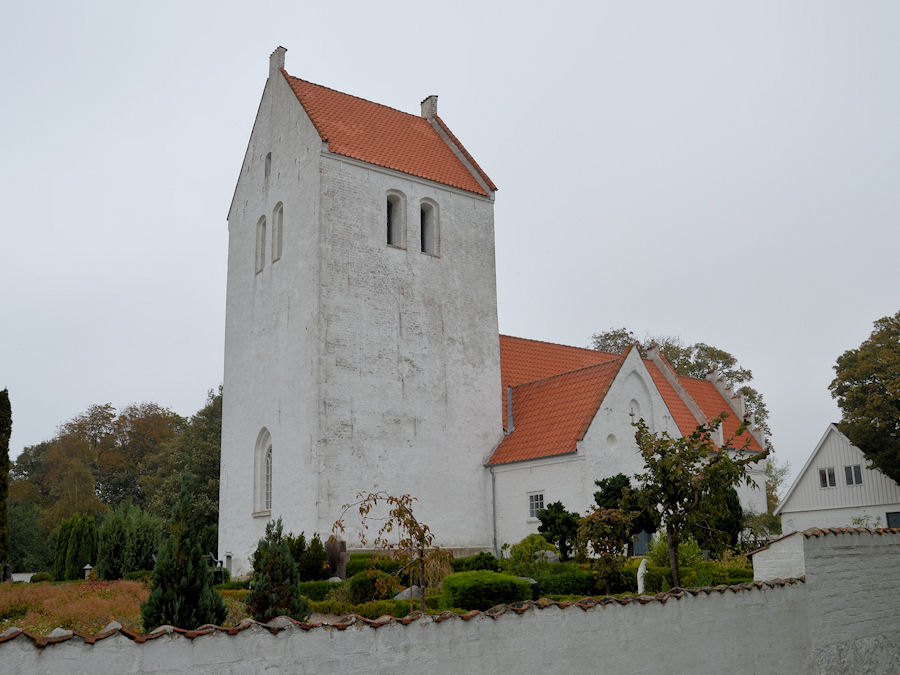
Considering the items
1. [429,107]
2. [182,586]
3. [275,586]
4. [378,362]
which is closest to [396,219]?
[378,362]

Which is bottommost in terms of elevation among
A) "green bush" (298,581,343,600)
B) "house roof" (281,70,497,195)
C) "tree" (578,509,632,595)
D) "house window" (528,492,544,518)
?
"green bush" (298,581,343,600)

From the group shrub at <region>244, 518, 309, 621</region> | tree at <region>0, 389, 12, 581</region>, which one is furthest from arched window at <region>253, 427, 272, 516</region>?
shrub at <region>244, 518, 309, 621</region>

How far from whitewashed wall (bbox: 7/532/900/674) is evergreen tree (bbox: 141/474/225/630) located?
3.99 meters

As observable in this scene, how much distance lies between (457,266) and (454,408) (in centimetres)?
441

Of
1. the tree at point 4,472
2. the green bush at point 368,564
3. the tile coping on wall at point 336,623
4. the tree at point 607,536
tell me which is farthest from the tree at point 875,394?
the tree at point 4,472

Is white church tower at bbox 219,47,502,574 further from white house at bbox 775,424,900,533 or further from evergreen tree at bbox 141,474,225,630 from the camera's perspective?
white house at bbox 775,424,900,533

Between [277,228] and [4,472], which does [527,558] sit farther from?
[4,472]

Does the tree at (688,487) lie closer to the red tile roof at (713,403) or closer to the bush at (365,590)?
the bush at (365,590)

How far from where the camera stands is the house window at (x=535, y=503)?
22.5 m

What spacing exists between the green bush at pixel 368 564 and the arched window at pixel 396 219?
9.00m

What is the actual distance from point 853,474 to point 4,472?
31.0 metres

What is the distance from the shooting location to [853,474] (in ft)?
106

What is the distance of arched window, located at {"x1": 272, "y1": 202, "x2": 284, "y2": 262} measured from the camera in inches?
949

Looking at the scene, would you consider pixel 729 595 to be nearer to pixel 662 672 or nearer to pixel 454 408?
pixel 662 672
